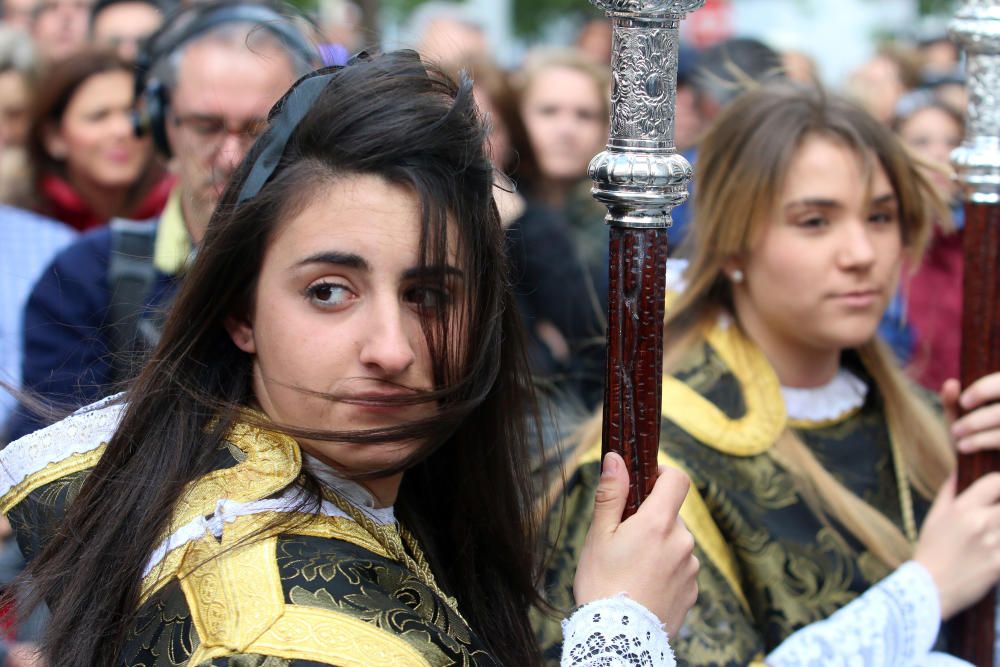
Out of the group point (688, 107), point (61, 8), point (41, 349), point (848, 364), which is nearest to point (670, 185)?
point (848, 364)

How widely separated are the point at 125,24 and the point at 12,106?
0.57 meters

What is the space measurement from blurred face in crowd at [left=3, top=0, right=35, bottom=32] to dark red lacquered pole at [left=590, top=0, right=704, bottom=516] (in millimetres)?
6136

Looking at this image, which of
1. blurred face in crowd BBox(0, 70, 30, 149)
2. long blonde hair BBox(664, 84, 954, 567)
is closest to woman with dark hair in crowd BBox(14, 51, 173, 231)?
blurred face in crowd BBox(0, 70, 30, 149)

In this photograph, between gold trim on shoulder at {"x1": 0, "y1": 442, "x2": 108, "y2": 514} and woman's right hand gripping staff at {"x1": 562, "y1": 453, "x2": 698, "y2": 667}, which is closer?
woman's right hand gripping staff at {"x1": 562, "y1": 453, "x2": 698, "y2": 667}

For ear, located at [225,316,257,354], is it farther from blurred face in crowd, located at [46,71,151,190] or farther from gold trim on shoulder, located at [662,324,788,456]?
blurred face in crowd, located at [46,71,151,190]

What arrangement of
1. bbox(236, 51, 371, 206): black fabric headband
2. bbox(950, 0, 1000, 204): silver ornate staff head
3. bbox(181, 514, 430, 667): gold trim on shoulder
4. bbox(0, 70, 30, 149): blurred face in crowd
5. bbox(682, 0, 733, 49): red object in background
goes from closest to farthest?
bbox(181, 514, 430, 667): gold trim on shoulder, bbox(236, 51, 371, 206): black fabric headband, bbox(950, 0, 1000, 204): silver ornate staff head, bbox(0, 70, 30, 149): blurred face in crowd, bbox(682, 0, 733, 49): red object in background

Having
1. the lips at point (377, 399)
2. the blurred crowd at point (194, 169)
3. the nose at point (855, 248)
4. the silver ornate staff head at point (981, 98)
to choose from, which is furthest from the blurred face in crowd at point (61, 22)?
the lips at point (377, 399)

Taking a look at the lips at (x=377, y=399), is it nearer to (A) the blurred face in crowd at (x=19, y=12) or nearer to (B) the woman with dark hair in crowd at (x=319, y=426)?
(B) the woman with dark hair in crowd at (x=319, y=426)

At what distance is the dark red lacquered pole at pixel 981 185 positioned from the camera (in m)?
2.57

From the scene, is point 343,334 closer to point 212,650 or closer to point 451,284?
point 451,284

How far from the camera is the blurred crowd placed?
9.66 feet

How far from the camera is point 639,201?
174cm

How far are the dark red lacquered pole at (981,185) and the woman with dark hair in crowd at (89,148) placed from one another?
114 inches

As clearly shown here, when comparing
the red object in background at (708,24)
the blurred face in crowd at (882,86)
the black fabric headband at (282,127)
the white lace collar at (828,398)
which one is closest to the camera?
the black fabric headband at (282,127)
